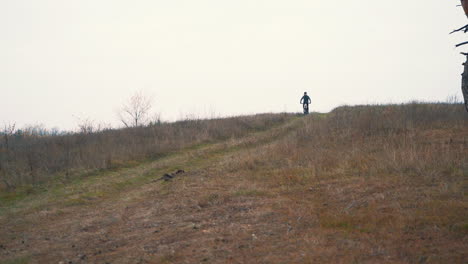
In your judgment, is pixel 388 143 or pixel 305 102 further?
pixel 305 102

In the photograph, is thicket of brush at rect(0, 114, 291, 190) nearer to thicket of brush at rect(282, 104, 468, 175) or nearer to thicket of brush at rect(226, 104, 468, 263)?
thicket of brush at rect(226, 104, 468, 263)

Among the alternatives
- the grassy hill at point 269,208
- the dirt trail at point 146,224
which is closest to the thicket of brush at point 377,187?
the grassy hill at point 269,208

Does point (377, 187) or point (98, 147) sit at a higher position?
point (98, 147)

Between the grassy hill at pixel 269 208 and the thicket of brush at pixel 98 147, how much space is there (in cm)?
66

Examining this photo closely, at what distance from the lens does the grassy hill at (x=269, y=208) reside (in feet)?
13.6

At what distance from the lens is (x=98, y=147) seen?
46.6 ft

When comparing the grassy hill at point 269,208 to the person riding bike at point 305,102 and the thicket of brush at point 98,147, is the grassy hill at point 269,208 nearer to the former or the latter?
the thicket of brush at point 98,147

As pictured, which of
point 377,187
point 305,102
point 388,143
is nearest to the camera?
point 377,187

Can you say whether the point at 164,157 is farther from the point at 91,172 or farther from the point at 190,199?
the point at 190,199

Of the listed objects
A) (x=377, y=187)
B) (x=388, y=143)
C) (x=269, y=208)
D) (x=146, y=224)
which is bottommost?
(x=146, y=224)

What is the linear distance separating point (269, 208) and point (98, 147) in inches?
415

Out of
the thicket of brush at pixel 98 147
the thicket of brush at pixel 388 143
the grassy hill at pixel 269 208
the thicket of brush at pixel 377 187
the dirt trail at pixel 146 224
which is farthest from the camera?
the thicket of brush at pixel 98 147

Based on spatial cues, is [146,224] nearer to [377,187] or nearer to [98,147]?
[377,187]

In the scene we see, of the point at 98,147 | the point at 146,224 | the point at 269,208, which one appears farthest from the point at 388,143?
the point at 98,147
